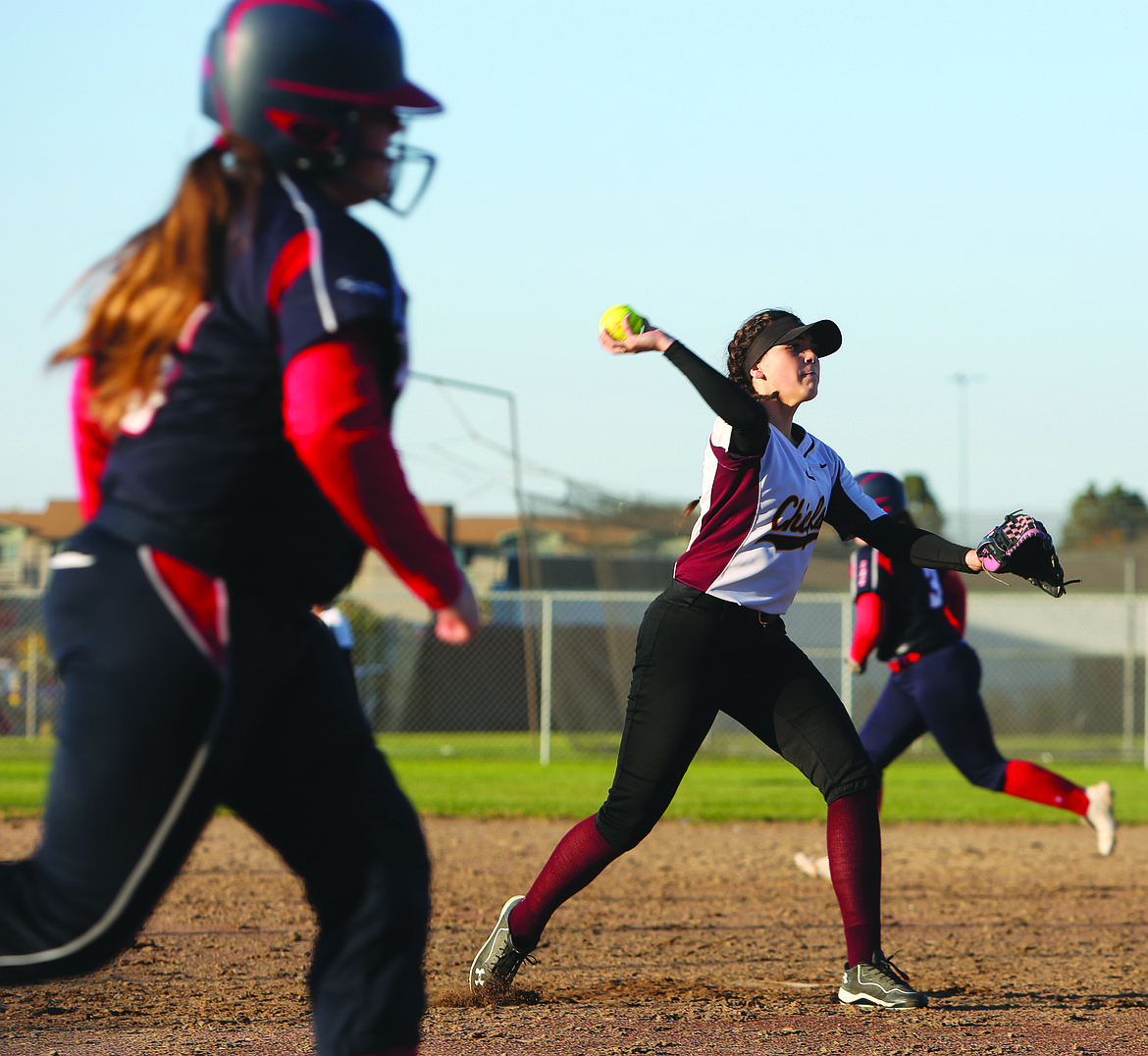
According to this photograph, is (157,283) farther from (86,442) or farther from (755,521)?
(755,521)

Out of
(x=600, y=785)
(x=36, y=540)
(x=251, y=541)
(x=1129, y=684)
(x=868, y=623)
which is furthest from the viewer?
(x=36, y=540)

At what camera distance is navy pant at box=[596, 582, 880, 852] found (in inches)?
164

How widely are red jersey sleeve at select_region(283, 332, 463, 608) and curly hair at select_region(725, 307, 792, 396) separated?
252 cm

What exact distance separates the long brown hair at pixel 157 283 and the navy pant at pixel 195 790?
27 centimetres

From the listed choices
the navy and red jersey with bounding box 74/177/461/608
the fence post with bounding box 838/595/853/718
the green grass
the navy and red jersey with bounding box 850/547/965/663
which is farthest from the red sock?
the fence post with bounding box 838/595/853/718

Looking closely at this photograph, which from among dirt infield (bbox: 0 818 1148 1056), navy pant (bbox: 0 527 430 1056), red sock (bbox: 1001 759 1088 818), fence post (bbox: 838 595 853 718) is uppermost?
navy pant (bbox: 0 527 430 1056)

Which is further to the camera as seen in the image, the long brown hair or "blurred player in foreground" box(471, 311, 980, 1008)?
"blurred player in foreground" box(471, 311, 980, 1008)

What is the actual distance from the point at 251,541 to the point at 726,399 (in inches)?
75.1

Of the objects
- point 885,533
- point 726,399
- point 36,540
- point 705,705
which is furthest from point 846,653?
Result: point 36,540

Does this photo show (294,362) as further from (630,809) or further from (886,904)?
(886,904)

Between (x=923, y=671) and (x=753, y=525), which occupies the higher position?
(x=753, y=525)

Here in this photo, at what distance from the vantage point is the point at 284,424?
2.22 m

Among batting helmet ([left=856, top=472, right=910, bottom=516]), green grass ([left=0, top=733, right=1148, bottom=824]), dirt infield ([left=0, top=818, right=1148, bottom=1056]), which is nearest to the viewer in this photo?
dirt infield ([left=0, top=818, right=1148, bottom=1056])

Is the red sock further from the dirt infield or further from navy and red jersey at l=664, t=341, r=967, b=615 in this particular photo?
navy and red jersey at l=664, t=341, r=967, b=615
